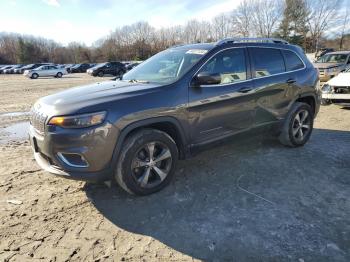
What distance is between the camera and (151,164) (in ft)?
12.2

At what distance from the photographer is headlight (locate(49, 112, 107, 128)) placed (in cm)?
317

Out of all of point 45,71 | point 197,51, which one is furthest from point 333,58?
point 45,71

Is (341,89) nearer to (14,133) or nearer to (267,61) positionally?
(267,61)

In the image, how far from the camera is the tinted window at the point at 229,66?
417 centimetres

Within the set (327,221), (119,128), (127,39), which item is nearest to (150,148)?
(119,128)

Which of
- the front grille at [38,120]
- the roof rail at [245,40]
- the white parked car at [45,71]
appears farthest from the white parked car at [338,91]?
the white parked car at [45,71]

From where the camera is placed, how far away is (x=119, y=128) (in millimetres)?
3332

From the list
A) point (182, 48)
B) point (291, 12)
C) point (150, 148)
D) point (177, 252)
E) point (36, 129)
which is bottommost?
point (177, 252)

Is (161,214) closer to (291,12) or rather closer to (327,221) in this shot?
(327,221)

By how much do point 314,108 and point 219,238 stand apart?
3856mm

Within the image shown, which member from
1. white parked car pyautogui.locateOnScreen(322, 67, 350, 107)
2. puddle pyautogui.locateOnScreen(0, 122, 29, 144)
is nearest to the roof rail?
white parked car pyautogui.locateOnScreen(322, 67, 350, 107)

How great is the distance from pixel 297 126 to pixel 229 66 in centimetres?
198

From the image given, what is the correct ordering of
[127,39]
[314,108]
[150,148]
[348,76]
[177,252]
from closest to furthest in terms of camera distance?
[177,252] < [150,148] < [314,108] < [348,76] < [127,39]

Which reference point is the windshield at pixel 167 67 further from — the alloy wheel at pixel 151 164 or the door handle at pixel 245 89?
the alloy wheel at pixel 151 164
